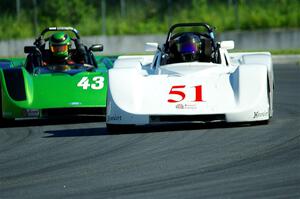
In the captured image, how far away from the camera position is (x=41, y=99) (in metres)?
14.1

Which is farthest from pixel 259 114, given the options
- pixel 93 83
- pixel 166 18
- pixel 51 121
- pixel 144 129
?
pixel 166 18

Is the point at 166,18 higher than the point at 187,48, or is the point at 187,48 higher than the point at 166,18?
the point at 187,48

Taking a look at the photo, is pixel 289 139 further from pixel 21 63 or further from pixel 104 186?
pixel 21 63

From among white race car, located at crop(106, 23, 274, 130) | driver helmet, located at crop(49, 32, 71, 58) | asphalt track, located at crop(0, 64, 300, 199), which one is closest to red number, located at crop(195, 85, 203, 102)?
white race car, located at crop(106, 23, 274, 130)

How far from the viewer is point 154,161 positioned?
971cm

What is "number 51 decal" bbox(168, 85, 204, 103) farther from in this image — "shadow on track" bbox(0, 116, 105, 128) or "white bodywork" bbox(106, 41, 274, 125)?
"shadow on track" bbox(0, 116, 105, 128)

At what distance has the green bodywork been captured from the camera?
14.0 m

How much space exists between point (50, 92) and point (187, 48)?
2.02m

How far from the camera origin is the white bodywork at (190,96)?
38.5 ft

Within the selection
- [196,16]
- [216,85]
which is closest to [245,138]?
[216,85]

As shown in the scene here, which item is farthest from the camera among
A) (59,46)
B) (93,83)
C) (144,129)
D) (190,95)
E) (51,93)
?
(59,46)

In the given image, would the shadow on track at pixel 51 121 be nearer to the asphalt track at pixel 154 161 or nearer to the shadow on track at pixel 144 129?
the asphalt track at pixel 154 161

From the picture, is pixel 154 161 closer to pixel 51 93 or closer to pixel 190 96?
pixel 190 96

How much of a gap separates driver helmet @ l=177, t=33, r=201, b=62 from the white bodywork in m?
1.10
